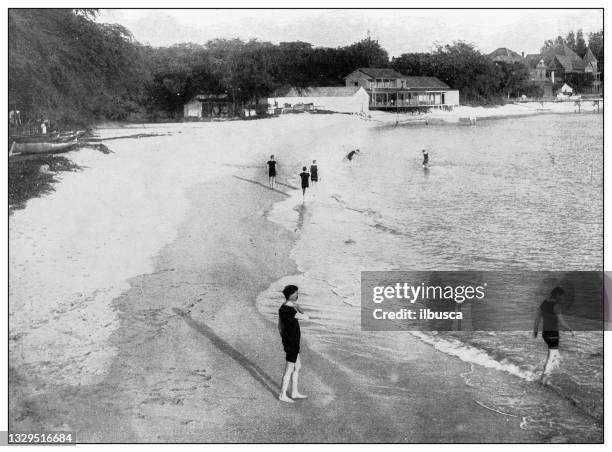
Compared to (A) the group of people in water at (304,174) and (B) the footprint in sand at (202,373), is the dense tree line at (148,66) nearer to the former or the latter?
(A) the group of people in water at (304,174)

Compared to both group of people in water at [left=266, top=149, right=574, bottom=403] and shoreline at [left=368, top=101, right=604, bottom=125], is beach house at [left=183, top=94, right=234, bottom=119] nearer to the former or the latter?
group of people in water at [left=266, top=149, right=574, bottom=403]

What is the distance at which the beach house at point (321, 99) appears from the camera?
22.2 feet

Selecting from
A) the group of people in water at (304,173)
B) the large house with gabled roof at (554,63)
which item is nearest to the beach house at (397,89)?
the group of people in water at (304,173)

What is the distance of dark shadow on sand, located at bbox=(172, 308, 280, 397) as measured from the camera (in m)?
4.99

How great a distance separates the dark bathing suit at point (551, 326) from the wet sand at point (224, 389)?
0.58m

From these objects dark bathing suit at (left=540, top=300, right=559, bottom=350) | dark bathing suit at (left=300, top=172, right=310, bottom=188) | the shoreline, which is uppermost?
the shoreline

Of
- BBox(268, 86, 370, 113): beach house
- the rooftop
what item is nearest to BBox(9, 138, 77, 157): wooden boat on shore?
BBox(268, 86, 370, 113): beach house

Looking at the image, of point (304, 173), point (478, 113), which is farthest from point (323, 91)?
point (478, 113)

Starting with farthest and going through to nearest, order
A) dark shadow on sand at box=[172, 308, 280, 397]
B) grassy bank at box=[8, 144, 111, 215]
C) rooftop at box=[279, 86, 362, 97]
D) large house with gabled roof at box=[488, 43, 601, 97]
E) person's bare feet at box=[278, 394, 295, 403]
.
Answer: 1. rooftop at box=[279, 86, 362, 97]
2. large house with gabled roof at box=[488, 43, 601, 97]
3. grassy bank at box=[8, 144, 111, 215]
4. dark shadow on sand at box=[172, 308, 280, 397]
5. person's bare feet at box=[278, 394, 295, 403]

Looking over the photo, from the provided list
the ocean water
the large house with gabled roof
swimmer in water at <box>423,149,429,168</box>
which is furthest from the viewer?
swimmer in water at <box>423,149,429,168</box>

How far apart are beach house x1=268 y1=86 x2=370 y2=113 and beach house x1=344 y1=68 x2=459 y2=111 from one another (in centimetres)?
9

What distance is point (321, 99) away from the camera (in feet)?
22.4

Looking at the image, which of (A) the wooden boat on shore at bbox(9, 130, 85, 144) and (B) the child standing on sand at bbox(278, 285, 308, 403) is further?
(A) the wooden boat on shore at bbox(9, 130, 85, 144)

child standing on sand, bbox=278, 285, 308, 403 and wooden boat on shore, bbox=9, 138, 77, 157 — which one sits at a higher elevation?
wooden boat on shore, bbox=9, 138, 77, 157
